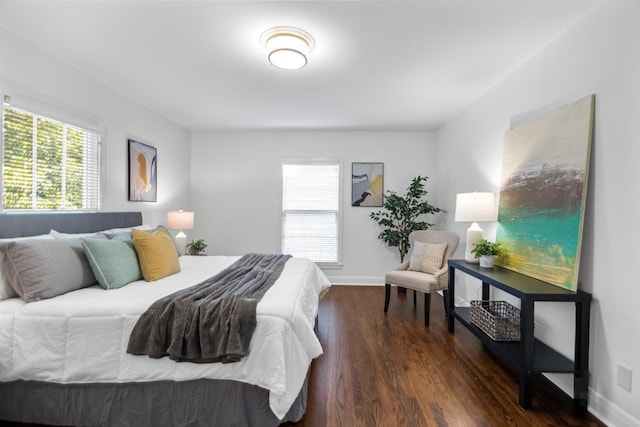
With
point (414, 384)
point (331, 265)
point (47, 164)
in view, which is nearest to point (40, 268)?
point (47, 164)

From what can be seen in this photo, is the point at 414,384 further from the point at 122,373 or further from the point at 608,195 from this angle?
the point at 122,373

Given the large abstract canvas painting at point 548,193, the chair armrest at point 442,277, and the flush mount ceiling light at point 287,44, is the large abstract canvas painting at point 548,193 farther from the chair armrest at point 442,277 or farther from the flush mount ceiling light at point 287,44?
the flush mount ceiling light at point 287,44

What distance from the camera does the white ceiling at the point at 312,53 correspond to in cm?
202

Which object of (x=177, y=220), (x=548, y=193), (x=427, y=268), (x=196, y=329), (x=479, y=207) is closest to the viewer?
(x=196, y=329)

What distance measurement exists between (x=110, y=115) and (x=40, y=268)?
207cm

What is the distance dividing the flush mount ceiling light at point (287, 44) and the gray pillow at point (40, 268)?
2.01 m

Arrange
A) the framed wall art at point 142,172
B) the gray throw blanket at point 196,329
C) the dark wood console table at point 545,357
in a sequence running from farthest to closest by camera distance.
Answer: the framed wall art at point 142,172, the dark wood console table at point 545,357, the gray throw blanket at point 196,329

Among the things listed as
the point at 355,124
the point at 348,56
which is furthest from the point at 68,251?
the point at 355,124

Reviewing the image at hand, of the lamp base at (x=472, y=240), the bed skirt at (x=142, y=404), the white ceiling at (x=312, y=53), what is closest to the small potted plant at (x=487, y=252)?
the lamp base at (x=472, y=240)

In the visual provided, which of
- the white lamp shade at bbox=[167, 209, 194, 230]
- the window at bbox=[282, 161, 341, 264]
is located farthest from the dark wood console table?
the white lamp shade at bbox=[167, 209, 194, 230]

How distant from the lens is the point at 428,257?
12.5 feet

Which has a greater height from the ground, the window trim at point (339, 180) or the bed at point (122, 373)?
the window trim at point (339, 180)

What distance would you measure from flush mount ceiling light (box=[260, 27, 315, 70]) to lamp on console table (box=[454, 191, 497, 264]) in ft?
6.44

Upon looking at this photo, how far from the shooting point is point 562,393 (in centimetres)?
214
